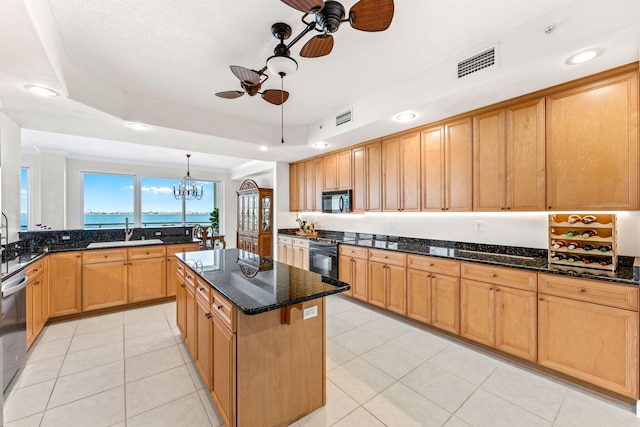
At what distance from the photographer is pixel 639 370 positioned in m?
2.06

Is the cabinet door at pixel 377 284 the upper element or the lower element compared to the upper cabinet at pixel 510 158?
lower

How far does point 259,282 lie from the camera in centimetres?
209

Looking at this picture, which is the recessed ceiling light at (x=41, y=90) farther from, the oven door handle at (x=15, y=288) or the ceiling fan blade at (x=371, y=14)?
the ceiling fan blade at (x=371, y=14)

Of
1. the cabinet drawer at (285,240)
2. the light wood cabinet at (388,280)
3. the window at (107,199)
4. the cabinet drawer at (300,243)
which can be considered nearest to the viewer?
the light wood cabinet at (388,280)

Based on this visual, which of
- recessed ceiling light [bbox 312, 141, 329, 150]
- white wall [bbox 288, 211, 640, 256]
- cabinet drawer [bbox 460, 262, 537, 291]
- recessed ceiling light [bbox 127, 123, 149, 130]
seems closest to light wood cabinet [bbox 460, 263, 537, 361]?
cabinet drawer [bbox 460, 262, 537, 291]

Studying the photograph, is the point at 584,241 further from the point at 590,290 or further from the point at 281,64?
the point at 281,64

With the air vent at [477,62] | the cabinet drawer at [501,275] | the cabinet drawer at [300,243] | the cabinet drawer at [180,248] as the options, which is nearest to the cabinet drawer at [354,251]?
the cabinet drawer at [300,243]

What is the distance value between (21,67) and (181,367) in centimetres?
270

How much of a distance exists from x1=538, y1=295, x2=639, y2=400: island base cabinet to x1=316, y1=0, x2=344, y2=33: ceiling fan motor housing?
2682mm

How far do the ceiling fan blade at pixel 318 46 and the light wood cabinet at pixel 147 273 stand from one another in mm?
3522

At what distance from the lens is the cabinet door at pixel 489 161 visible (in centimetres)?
295

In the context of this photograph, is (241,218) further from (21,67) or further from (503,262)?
(503,262)

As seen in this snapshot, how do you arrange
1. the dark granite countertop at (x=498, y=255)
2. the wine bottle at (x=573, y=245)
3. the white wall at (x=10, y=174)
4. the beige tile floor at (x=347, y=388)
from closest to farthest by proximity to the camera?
the beige tile floor at (x=347, y=388), the dark granite countertop at (x=498, y=255), the wine bottle at (x=573, y=245), the white wall at (x=10, y=174)

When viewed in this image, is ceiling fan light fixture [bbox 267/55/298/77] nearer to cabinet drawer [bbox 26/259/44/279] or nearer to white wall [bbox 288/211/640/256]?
white wall [bbox 288/211/640/256]
